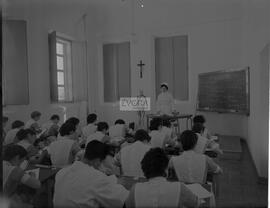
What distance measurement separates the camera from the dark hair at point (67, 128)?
2.18 meters

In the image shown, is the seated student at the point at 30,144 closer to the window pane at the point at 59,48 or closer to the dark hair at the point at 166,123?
the window pane at the point at 59,48

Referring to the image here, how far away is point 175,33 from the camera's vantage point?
2.21 meters

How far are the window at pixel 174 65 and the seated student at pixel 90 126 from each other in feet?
1.81

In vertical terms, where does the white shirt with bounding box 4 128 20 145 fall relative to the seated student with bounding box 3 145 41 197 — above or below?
above

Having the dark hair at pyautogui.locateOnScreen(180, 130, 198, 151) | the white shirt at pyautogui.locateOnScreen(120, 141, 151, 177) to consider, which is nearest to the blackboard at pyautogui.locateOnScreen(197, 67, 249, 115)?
the dark hair at pyautogui.locateOnScreen(180, 130, 198, 151)

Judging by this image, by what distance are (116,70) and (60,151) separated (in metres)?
0.85

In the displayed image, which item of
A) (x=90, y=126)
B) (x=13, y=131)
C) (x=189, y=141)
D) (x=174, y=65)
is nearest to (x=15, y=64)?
(x=13, y=131)

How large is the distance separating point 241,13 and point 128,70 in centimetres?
92

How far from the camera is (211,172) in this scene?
2.00m

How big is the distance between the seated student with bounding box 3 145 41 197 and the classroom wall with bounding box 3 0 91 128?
219 mm

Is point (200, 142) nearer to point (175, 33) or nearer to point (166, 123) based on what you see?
point (166, 123)

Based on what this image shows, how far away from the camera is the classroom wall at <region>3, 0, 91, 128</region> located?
6.16 feet

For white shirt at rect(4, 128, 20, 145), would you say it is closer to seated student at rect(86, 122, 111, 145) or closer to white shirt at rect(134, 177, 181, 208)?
A: seated student at rect(86, 122, 111, 145)

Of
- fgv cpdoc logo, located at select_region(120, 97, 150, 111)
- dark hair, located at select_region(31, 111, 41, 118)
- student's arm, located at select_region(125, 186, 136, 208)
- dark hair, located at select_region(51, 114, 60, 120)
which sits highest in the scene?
fgv cpdoc logo, located at select_region(120, 97, 150, 111)
